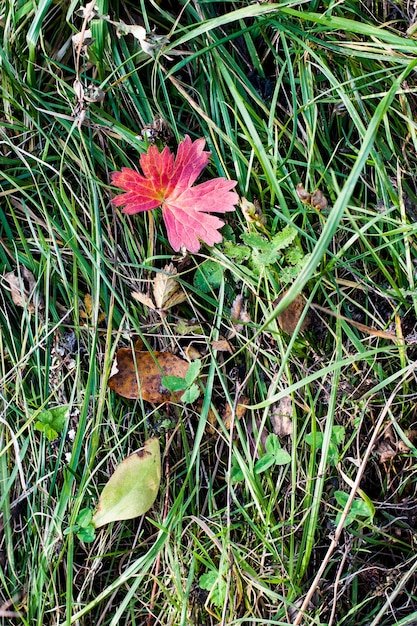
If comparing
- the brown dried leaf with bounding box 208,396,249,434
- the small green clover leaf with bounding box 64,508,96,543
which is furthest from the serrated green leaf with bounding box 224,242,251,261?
the small green clover leaf with bounding box 64,508,96,543

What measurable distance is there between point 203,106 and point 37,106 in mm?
417

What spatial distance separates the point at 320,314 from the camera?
4.75 feet

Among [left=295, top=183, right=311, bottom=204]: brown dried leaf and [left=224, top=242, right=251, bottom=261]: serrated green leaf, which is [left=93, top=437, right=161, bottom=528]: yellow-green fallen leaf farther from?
[left=295, top=183, right=311, bottom=204]: brown dried leaf

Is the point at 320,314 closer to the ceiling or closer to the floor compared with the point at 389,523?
closer to the ceiling

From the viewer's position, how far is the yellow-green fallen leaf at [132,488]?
4.57 ft

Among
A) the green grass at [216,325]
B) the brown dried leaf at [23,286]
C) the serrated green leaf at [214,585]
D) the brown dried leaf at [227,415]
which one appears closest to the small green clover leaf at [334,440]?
the green grass at [216,325]

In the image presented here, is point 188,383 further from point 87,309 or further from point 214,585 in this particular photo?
point 214,585

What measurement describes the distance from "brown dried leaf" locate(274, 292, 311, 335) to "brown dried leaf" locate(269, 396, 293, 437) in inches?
6.9

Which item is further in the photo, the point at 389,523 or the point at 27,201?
the point at 27,201

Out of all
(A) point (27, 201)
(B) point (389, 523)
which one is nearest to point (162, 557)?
(B) point (389, 523)

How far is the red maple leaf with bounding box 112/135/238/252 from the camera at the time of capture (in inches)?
55.1

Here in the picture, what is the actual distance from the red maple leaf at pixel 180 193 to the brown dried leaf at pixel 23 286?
1.02 feet

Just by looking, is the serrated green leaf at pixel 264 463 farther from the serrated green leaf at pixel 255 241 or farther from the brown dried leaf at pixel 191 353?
the serrated green leaf at pixel 255 241

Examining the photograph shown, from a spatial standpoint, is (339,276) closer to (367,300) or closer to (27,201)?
(367,300)
